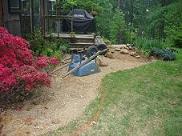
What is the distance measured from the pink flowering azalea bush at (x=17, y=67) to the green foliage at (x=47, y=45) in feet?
10.4

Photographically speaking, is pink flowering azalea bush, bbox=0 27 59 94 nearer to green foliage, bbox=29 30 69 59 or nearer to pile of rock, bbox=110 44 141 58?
green foliage, bbox=29 30 69 59

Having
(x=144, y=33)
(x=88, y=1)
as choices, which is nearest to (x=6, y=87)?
(x=88, y=1)

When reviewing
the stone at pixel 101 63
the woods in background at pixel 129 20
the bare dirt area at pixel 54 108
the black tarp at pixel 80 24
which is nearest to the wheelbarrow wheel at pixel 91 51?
the stone at pixel 101 63

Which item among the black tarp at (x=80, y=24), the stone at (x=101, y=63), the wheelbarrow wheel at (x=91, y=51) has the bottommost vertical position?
the stone at (x=101, y=63)

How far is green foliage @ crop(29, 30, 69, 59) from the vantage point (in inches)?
455

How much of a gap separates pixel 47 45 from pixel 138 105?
534 centimetres

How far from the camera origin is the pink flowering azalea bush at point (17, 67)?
22.4ft

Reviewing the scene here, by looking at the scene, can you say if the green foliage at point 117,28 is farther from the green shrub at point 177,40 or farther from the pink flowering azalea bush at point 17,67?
the pink flowering azalea bush at point 17,67

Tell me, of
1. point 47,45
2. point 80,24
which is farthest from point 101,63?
point 80,24

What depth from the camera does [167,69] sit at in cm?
1142

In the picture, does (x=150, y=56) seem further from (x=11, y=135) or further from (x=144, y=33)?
(x=144, y=33)

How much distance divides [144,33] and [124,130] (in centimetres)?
2786

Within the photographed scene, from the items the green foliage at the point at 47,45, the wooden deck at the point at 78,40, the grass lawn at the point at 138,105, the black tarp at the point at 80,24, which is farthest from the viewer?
the black tarp at the point at 80,24

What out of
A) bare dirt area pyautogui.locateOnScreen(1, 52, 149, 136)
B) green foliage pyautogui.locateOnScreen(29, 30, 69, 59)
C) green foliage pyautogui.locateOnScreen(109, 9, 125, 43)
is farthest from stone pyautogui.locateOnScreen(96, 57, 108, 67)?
green foliage pyautogui.locateOnScreen(109, 9, 125, 43)
